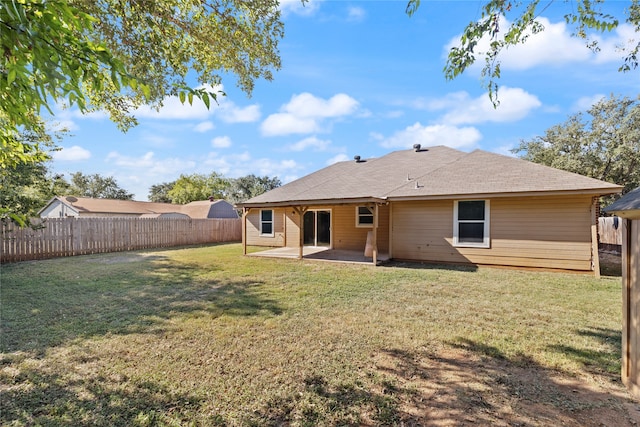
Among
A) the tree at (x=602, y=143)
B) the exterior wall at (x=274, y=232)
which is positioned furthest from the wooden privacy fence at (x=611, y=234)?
the exterior wall at (x=274, y=232)

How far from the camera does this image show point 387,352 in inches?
135

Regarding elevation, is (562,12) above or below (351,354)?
above

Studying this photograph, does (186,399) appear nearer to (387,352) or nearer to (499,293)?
(387,352)

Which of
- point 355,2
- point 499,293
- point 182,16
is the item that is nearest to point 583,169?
point 499,293

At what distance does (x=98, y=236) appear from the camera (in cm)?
1211

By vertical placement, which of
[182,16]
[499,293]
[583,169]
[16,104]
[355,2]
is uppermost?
[355,2]

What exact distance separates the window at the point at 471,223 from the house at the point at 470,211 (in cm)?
3

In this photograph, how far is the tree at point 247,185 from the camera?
52.2 metres

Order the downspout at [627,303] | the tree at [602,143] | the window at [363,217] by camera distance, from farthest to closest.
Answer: the tree at [602,143], the window at [363,217], the downspout at [627,303]

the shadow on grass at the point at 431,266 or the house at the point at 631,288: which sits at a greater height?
the house at the point at 631,288

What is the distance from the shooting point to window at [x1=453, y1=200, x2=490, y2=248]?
9148mm

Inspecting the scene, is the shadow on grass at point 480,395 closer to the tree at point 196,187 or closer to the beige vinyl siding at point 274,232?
the beige vinyl siding at point 274,232

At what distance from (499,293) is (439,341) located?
10.1 feet

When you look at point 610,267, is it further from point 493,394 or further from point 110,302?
point 110,302
